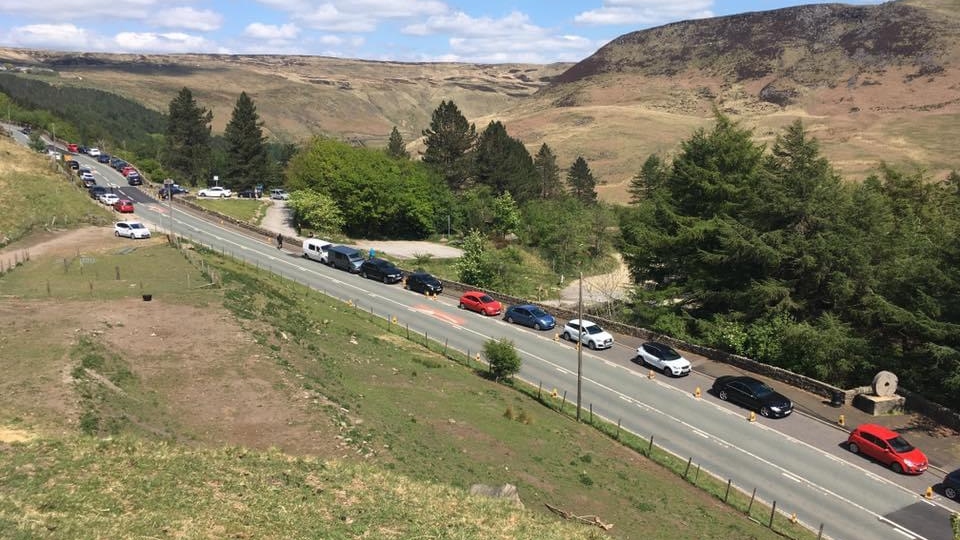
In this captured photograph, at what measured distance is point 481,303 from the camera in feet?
157

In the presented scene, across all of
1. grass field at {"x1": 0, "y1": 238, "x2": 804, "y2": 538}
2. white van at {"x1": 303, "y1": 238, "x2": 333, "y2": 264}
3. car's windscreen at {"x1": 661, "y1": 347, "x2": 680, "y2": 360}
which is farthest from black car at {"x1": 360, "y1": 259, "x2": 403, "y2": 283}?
car's windscreen at {"x1": 661, "y1": 347, "x2": 680, "y2": 360}

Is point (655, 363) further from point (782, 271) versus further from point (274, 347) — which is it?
point (274, 347)

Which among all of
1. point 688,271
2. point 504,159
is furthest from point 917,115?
point 688,271

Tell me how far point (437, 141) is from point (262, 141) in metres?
28.6

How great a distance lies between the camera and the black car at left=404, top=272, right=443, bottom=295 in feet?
172

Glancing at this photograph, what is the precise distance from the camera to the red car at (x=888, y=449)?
27.1m

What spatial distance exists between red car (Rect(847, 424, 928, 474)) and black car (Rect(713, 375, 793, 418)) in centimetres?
352

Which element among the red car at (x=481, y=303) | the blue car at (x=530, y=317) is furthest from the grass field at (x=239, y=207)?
the blue car at (x=530, y=317)

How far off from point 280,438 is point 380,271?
35433 millimetres

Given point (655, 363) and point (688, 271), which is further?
point (688, 271)

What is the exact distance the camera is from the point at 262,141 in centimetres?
10369

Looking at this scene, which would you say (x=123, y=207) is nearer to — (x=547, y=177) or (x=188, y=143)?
(x=188, y=143)

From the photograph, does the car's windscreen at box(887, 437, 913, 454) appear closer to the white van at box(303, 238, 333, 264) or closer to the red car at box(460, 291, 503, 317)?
the red car at box(460, 291, 503, 317)

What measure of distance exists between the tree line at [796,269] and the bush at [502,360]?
1425cm
